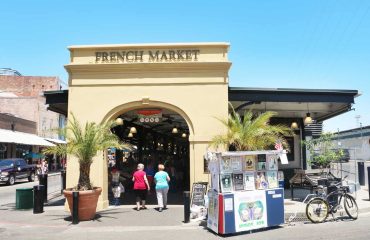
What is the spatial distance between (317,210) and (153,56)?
7484mm

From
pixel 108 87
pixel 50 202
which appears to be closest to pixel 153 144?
pixel 50 202

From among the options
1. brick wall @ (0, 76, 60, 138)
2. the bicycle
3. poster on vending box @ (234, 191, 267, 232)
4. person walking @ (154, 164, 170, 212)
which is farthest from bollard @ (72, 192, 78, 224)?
brick wall @ (0, 76, 60, 138)

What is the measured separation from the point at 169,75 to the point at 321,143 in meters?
7.50

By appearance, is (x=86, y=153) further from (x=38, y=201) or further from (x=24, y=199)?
(x=24, y=199)

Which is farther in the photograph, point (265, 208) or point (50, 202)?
point (50, 202)

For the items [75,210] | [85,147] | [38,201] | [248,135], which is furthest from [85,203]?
[248,135]

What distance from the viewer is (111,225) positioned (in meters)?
11.1

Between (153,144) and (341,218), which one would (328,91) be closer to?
(341,218)

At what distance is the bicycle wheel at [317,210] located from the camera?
1105 centimetres

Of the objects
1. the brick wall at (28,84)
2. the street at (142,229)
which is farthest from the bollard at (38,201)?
the brick wall at (28,84)

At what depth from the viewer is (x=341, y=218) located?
1152 cm

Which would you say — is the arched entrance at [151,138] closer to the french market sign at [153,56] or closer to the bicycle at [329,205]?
the french market sign at [153,56]

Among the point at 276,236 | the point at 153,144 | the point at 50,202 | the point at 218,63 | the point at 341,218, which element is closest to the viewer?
the point at 276,236

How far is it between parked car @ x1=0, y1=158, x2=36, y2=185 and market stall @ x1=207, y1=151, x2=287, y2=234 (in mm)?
20812
